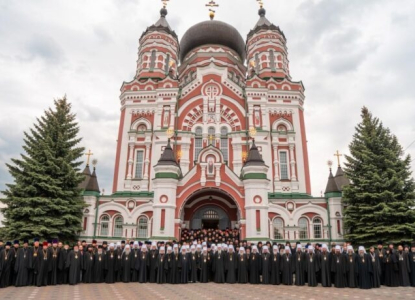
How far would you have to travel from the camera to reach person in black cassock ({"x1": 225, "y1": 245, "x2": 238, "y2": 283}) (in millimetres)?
11500

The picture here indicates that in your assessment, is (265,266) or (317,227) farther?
(317,227)

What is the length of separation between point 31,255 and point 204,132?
609 inches

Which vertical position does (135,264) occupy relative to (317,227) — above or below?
below

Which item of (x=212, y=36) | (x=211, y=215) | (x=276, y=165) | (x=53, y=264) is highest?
(x=212, y=36)

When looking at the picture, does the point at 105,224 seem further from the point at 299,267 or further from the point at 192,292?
the point at 299,267

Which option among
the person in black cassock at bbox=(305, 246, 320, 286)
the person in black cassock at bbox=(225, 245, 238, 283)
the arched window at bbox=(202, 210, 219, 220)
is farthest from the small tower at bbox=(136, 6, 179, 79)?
the person in black cassock at bbox=(305, 246, 320, 286)

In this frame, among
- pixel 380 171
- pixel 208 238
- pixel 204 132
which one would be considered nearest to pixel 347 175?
pixel 380 171

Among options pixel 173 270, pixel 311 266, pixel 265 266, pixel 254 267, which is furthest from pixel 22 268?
pixel 311 266

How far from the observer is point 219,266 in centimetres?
1167

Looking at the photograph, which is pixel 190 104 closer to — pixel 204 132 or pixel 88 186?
pixel 204 132

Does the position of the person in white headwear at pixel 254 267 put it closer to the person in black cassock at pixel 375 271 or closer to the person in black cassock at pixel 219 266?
the person in black cassock at pixel 219 266

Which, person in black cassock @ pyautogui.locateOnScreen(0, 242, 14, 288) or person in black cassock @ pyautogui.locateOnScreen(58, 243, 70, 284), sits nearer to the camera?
person in black cassock @ pyautogui.locateOnScreen(0, 242, 14, 288)

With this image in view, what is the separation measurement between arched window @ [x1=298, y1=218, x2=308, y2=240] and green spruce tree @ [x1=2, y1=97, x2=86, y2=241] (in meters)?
13.4

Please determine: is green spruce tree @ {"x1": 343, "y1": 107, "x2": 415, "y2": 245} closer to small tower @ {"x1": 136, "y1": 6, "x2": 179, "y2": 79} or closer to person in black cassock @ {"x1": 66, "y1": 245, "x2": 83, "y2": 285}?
person in black cassock @ {"x1": 66, "y1": 245, "x2": 83, "y2": 285}
